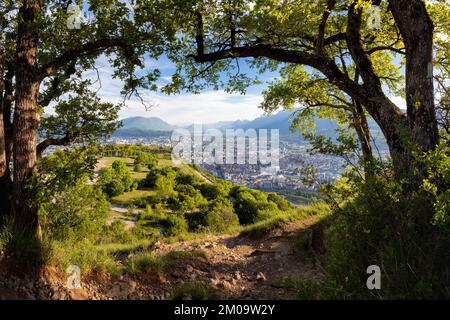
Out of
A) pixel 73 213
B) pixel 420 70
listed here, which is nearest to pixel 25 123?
pixel 73 213

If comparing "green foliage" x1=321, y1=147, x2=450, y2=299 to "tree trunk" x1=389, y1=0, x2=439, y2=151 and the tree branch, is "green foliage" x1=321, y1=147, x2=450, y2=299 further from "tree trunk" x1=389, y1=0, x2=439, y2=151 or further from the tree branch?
the tree branch

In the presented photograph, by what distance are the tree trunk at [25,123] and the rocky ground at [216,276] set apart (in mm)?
2018

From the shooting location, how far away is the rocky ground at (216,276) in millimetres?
5430

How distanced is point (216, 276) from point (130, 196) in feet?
118

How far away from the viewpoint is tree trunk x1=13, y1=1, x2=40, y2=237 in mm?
7250

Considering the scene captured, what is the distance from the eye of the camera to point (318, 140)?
5.68 metres

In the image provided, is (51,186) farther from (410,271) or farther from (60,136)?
(410,271)

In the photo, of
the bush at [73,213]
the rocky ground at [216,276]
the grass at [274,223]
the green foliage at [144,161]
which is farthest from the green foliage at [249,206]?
the rocky ground at [216,276]

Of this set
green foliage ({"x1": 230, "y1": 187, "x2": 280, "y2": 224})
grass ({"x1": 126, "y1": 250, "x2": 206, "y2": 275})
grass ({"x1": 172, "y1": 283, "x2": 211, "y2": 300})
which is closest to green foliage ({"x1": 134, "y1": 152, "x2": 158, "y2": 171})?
green foliage ({"x1": 230, "y1": 187, "x2": 280, "y2": 224})

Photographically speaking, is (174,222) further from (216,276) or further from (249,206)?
(216,276)

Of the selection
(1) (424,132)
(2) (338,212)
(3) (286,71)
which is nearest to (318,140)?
(2) (338,212)

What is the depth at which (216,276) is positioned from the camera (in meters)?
8.05

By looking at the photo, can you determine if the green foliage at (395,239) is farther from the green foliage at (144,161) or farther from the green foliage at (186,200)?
the green foliage at (144,161)
